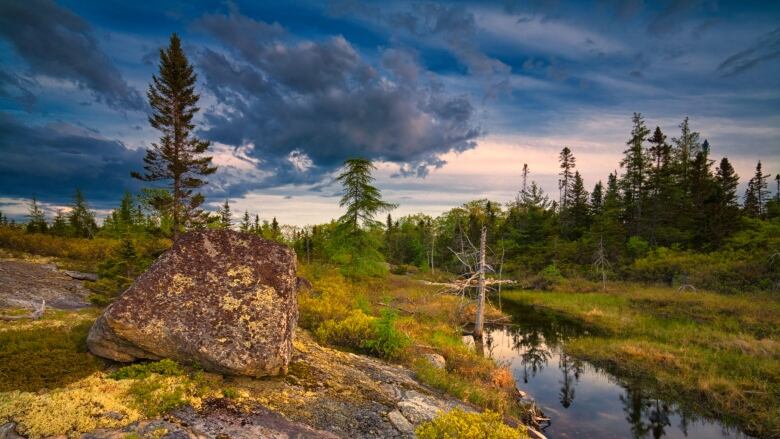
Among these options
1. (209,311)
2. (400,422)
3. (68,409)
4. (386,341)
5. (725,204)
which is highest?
(725,204)

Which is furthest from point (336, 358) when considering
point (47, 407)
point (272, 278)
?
point (47, 407)

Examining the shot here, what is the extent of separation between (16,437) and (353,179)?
29553mm

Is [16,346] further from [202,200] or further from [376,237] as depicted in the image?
[376,237]

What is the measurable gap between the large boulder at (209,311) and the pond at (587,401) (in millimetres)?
9936

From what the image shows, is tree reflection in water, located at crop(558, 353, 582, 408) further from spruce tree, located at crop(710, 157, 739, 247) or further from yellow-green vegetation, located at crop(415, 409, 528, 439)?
spruce tree, located at crop(710, 157, 739, 247)

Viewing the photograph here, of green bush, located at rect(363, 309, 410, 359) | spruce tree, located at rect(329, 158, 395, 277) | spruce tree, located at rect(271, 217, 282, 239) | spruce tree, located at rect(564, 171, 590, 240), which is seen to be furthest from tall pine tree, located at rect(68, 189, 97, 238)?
spruce tree, located at rect(564, 171, 590, 240)

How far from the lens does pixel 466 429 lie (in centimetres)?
486

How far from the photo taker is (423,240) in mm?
89625

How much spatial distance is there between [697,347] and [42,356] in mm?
25386

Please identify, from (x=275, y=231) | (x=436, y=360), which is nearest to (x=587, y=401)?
(x=436, y=360)

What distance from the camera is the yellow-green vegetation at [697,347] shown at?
1331cm

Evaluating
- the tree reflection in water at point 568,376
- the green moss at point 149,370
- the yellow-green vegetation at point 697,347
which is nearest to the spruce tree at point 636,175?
the yellow-green vegetation at point 697,347

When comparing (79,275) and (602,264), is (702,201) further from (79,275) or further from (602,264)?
(79,275)

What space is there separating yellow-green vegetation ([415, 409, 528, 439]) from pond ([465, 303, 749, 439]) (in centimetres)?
861
